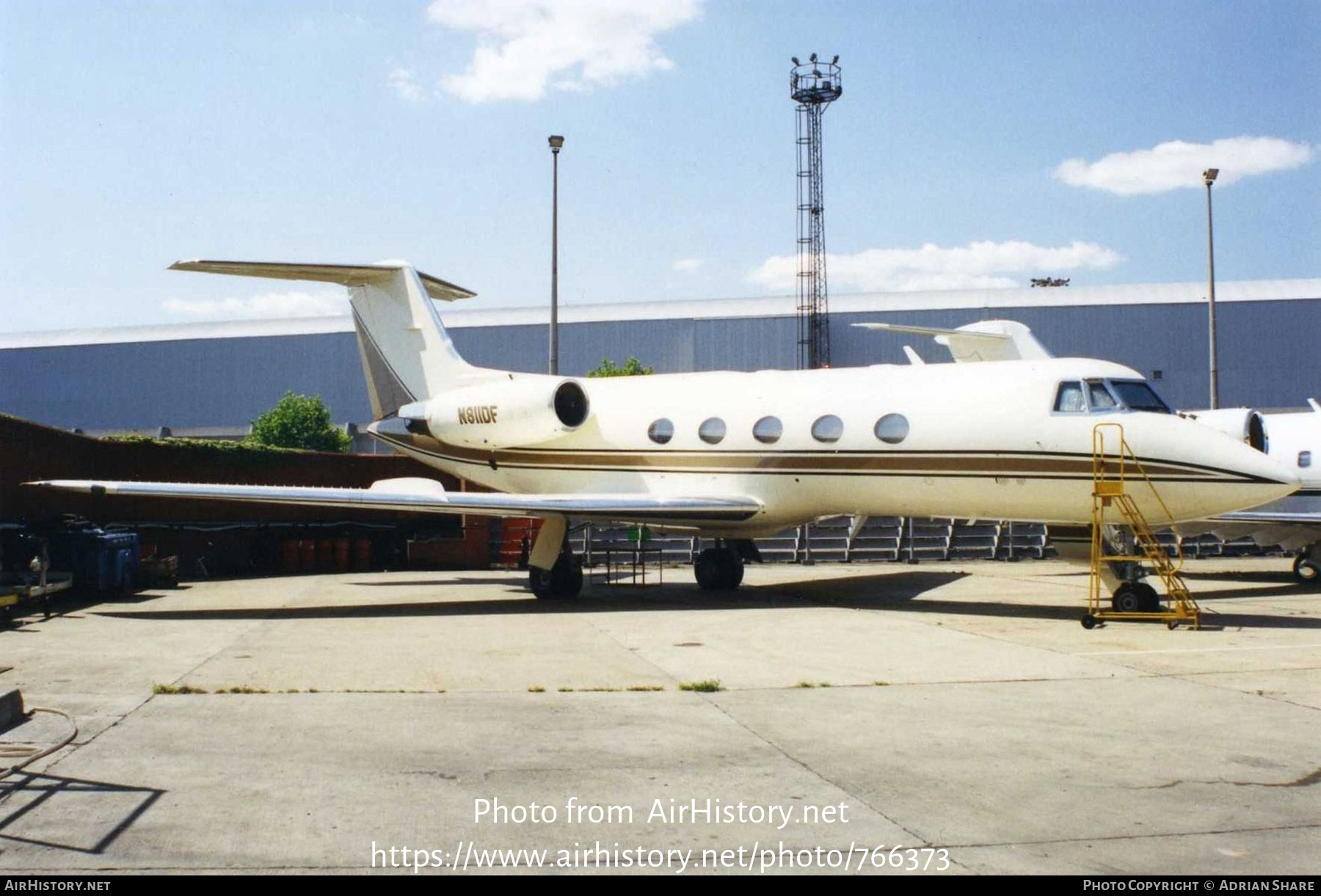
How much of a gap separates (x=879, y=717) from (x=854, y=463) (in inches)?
306

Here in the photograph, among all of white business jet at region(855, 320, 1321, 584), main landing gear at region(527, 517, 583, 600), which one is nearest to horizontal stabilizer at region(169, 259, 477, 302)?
main landing gear at region(527, 517, 583, 600)

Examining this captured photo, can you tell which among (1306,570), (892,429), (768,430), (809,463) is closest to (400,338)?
(768,430)

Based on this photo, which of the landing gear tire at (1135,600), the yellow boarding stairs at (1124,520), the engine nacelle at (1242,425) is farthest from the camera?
the engine nacelle at (1242,425)

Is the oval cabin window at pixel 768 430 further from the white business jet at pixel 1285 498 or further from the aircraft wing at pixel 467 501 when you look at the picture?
the white business jet at pixel 1285 498

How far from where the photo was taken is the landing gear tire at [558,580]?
1708cm

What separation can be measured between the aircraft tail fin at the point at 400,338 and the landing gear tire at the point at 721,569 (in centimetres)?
539

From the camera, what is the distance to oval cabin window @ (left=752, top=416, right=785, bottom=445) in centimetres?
1628

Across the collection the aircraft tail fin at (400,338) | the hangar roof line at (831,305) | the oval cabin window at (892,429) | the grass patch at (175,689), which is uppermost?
the hangar roof line at (831,305)

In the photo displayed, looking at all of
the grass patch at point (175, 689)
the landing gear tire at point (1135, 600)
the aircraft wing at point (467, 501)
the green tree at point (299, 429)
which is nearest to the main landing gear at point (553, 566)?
the aircraft wing at point (467, 501)

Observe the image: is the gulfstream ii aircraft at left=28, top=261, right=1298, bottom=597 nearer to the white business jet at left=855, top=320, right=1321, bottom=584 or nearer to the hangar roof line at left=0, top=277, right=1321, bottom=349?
the white business jet at left=855, top=320, right=1321, bottom=584

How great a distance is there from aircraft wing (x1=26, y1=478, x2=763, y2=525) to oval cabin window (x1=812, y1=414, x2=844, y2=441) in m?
1.39

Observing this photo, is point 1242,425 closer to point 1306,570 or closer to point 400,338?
point 1306,570

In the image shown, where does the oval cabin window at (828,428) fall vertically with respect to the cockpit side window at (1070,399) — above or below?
below

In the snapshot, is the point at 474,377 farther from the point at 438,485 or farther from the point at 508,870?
the point at 508,870
